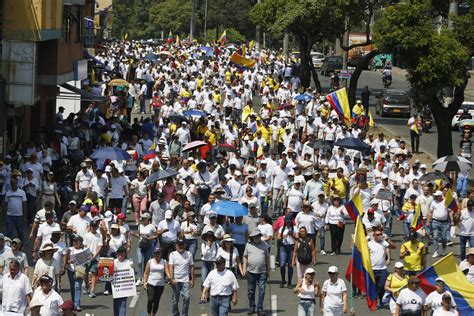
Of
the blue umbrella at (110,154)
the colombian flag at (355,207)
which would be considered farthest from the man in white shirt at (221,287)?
the blue umbrella at (110,154)

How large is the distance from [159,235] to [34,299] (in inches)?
204

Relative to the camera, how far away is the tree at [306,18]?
50938 mm

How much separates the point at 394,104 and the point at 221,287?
36273 mm

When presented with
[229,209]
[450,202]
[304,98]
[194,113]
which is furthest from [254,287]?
[304,98]

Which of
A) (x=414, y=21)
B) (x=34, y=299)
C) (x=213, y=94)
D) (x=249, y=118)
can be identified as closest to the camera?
(x=34, y=299)

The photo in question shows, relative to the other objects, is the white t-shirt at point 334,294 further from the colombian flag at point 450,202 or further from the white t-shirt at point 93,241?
the colombian flag at point 450,202

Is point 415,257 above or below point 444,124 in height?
below

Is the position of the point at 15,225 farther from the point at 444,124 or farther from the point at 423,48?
the point at 444,124

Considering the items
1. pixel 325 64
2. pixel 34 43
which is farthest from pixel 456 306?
pixel 325 64

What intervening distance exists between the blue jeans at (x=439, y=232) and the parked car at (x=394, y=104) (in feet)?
94.1

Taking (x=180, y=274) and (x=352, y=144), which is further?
(x=352, y=144)

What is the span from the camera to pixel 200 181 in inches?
1019

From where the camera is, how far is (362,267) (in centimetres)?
1816

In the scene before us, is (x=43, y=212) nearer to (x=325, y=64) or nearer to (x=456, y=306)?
(x=456, y=306)
